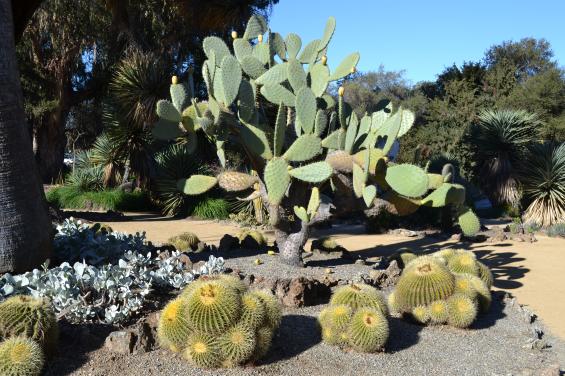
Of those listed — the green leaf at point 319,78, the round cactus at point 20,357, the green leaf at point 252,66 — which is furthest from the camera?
the green leaf at point 252,66

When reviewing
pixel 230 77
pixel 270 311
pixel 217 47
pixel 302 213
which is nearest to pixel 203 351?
pixel 270 311

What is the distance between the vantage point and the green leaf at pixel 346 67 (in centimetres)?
788

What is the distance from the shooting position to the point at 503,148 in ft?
58.9

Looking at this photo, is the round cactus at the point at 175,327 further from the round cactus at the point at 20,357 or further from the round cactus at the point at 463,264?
the round cactus at the point at 463,264

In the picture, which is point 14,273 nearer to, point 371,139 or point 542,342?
point 371,139

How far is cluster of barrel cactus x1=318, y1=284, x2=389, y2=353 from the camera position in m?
4.70

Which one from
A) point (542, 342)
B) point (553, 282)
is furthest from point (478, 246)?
point (542, 342)

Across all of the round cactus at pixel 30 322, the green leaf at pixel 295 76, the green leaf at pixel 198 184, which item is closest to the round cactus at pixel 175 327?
the round cactus at pixel 30 322

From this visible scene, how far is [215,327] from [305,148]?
10.5ft

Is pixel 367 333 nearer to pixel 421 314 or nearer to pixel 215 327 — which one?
pixel 421 314

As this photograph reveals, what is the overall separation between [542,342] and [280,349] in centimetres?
241

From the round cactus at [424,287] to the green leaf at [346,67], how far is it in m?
3.12

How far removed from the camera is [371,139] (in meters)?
7.19

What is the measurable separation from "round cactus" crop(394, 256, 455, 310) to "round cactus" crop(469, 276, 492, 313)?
1.60 feet
